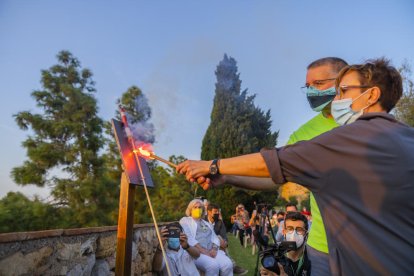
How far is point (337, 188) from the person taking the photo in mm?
1460

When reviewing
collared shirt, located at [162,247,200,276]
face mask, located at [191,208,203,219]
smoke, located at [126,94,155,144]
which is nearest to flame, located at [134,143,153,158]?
smoke, located at [126,94,155,144]

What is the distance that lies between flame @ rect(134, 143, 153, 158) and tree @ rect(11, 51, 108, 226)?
5.96 metres

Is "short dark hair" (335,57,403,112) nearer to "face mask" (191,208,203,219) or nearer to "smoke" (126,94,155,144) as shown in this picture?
"smoke" (126,94,155,144)

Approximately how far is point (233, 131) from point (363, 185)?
23336 millimetres

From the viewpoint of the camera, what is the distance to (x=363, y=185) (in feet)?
4.64

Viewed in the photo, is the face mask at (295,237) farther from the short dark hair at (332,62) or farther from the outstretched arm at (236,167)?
the outstretched arm at (236,167)

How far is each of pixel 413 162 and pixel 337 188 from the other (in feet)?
1.07

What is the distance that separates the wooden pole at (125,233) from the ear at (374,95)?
2.51m

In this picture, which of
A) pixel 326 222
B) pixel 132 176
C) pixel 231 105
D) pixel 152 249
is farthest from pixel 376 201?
pixel 231 105

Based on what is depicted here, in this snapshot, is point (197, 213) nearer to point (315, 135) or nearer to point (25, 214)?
point (25, 214)

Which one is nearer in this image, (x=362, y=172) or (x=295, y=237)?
(x=362, y=172)

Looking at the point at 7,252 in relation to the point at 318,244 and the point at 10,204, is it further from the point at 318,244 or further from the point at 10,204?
the point at 10,204

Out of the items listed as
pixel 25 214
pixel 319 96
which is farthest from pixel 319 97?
pixel 25 214

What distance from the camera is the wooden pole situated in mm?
3324
